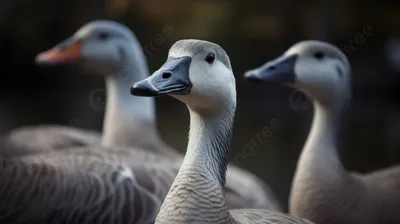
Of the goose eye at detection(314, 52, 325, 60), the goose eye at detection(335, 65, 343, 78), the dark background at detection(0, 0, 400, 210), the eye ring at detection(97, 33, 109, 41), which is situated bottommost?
the dark background at detection(0, 0, 400, 210)

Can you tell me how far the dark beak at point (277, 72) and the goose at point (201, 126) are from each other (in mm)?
775

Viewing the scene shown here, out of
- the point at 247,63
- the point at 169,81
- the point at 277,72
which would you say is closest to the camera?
the point at 169,81

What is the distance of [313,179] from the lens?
9.74ft

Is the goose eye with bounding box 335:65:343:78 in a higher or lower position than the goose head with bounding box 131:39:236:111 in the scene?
lower

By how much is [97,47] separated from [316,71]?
168 centimetres

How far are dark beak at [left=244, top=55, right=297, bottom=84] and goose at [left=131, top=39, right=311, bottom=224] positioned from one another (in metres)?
0.77

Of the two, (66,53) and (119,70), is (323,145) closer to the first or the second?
(119,70)

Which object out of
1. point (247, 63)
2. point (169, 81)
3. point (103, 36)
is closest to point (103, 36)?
point (103, 36)

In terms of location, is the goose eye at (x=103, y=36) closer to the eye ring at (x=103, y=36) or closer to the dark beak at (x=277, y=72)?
the eye ring at (x=103, y=36)

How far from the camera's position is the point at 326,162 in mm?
3014

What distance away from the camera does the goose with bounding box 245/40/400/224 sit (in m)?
2.88

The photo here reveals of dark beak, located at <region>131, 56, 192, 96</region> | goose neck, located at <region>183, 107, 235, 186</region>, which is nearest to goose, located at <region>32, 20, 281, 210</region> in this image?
goose neck, located at <region>183, 107, 235, 186</region>

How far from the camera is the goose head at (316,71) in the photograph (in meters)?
3.01

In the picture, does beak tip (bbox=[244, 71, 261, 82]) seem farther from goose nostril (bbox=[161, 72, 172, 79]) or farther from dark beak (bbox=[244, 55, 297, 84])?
goose nostril (bbox=[161, 72, 172, 79])
